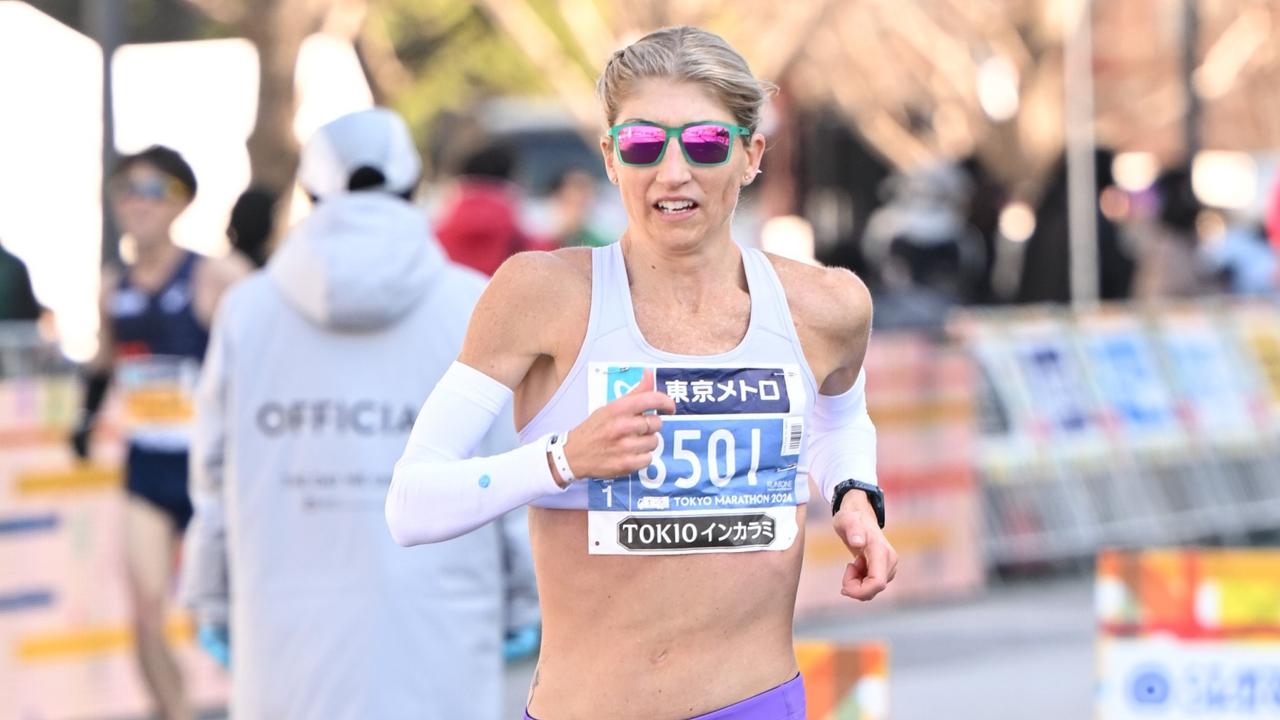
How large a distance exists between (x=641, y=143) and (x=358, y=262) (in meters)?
1.71

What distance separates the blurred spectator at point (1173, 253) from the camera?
15.2 meters

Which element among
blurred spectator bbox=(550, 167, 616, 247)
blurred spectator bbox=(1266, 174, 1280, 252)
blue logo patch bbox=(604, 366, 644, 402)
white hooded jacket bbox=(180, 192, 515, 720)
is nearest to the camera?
blue logo patch bbox=(604, 366, 644, 402)

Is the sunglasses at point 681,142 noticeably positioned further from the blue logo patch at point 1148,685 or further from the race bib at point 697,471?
the blue logo patch at point 1148,685

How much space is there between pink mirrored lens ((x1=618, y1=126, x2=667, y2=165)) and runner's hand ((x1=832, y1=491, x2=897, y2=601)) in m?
0.66

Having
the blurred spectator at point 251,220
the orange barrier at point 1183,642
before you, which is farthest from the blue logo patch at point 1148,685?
the blurred spectator at point 251,220

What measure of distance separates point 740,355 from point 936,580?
940 centimetres

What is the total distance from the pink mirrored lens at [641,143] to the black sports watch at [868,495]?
0.67 m

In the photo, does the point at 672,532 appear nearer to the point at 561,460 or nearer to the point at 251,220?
the point at 561,460

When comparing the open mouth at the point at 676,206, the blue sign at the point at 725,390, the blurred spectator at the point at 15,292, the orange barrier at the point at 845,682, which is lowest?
the orange barrier at the point at 845,682

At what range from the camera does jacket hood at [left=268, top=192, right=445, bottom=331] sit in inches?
212

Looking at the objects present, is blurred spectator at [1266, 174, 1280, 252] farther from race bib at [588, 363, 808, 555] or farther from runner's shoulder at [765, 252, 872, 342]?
race bib at [588, 363, 808, 555]

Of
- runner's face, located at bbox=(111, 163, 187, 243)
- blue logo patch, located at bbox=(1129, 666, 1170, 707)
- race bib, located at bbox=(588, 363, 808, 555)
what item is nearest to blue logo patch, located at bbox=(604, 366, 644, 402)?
race bib, located at bbox=(588, 363, 808, 555)

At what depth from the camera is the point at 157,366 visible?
821 cm

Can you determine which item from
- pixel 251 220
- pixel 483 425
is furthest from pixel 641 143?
pixel 251 220
